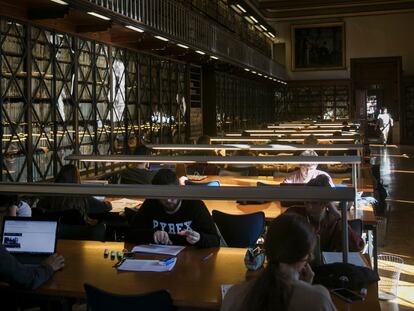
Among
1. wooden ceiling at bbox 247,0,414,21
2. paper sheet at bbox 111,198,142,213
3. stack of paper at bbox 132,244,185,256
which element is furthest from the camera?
wooden ceiling at bbox 247,0,414,21

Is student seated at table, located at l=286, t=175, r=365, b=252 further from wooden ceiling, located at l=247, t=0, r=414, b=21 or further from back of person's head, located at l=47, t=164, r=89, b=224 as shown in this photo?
wooden ceiling, located at l=247, t=0, r=414, b=21

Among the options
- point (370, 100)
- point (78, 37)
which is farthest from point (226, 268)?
point (370, 100)

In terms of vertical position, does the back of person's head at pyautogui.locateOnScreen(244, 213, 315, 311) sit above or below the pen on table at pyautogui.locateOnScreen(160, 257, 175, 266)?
above

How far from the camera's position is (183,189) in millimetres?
2451

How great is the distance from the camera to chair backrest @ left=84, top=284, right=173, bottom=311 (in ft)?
7.24

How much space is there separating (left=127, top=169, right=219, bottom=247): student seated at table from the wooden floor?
1.75 m

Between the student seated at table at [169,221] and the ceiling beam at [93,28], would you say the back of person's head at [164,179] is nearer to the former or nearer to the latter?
the student seated at table at [169,221]

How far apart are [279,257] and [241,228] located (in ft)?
7.58

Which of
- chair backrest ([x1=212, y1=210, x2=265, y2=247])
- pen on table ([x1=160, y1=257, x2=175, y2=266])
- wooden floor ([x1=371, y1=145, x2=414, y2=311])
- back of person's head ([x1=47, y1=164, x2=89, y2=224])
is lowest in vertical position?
wooden floor ([x1=371, y1=145, x2=414, y2=311])

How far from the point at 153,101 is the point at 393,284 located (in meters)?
6.67

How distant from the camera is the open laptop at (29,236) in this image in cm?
302

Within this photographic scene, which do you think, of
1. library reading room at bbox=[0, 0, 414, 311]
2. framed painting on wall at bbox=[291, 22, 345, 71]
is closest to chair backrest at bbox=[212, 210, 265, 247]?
library reading room at bbox=[0, 0, 414, 311]

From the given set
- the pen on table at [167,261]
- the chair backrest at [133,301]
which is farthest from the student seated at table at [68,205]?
the chair backrest at [133,301]

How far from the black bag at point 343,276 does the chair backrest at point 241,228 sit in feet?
5.27
